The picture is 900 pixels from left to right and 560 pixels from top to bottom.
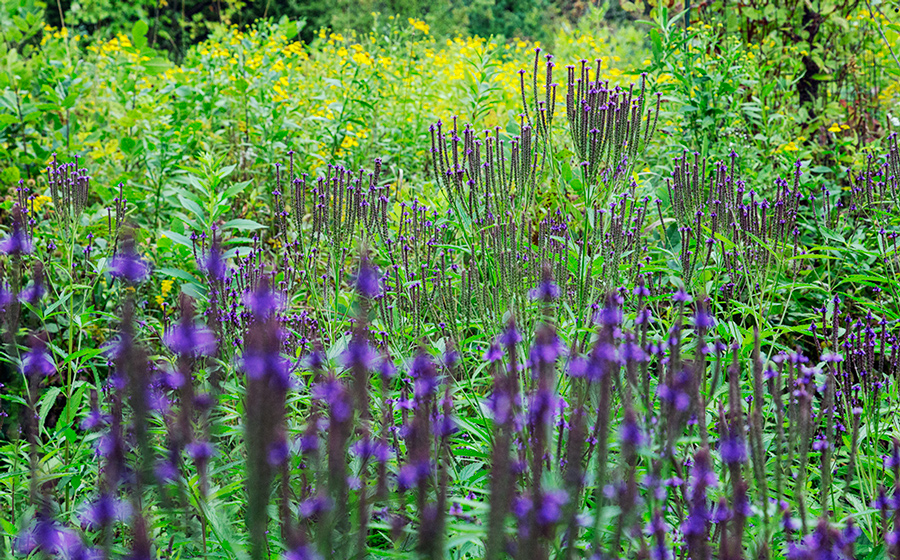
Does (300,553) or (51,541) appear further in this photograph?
(51,541)

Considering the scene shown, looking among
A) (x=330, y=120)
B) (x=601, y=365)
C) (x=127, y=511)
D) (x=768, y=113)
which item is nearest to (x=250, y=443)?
(x=601, y=365)

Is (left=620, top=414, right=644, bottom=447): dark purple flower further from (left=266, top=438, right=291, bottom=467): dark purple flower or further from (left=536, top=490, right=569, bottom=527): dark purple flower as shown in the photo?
(left=266, top=438, right=291, bottom=467): dark purple flower

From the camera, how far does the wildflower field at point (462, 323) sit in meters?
1.21

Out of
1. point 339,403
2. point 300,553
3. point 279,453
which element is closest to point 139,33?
point 279,453

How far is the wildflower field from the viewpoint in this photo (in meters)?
1.21

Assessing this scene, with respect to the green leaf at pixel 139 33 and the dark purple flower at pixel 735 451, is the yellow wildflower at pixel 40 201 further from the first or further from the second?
the dark purple flower at pixel 735 451

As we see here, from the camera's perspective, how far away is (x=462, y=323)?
2.51 metres

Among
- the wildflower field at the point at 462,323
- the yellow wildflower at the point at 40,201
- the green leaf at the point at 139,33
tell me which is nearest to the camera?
the wildflower field at the point at 462,323

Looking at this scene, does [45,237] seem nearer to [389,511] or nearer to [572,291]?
[572,291]

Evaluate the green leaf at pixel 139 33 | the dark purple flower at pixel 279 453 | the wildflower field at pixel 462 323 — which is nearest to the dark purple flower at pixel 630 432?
the wildflower field at pixel 462 323

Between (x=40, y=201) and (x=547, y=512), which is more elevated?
(x=547, y=512)

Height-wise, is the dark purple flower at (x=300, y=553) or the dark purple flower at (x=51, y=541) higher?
the dark purple flower at (x=300, y=553)

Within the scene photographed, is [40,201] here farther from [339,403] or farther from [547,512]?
[547,512]

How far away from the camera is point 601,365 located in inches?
47.2
